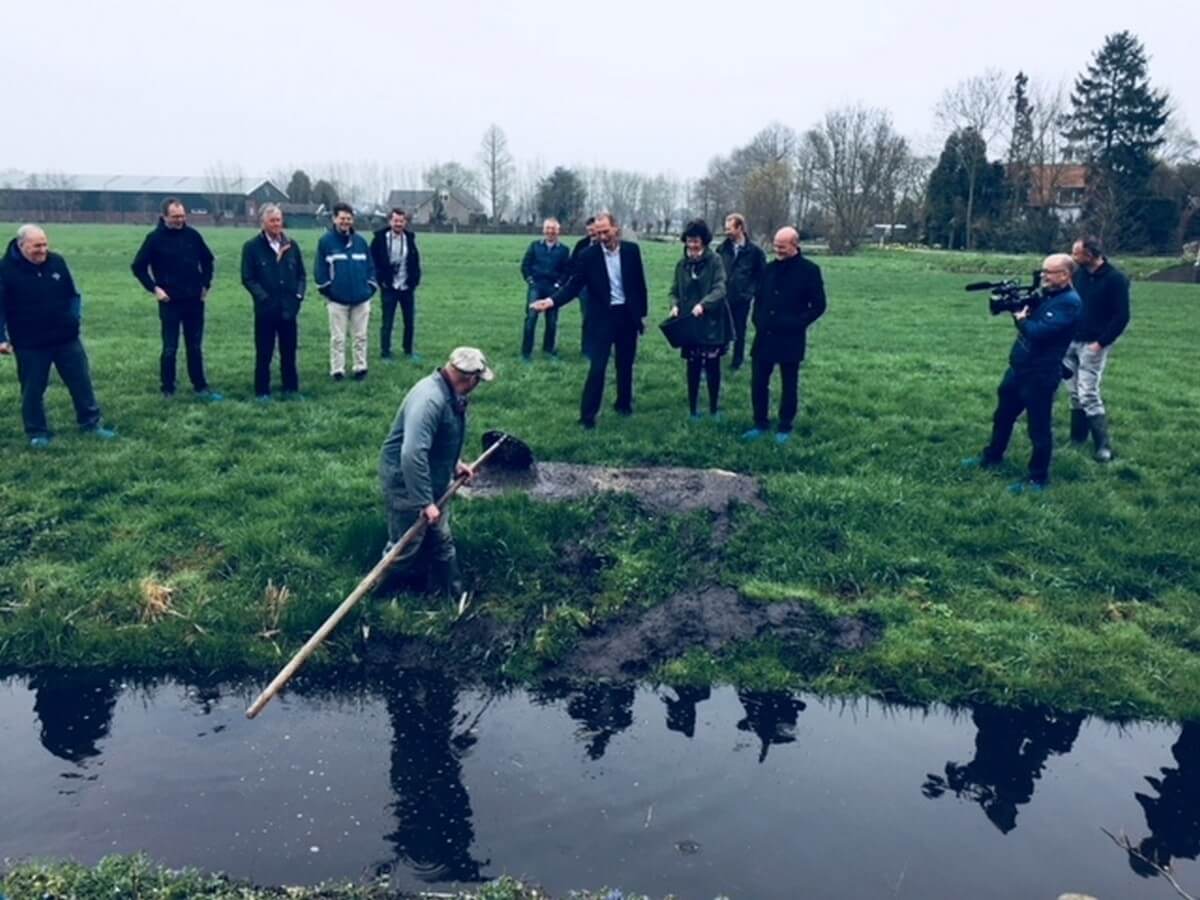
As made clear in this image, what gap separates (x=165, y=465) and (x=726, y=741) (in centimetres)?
654

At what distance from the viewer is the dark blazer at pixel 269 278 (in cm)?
1177

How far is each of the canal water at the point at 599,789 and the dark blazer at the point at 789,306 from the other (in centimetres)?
457

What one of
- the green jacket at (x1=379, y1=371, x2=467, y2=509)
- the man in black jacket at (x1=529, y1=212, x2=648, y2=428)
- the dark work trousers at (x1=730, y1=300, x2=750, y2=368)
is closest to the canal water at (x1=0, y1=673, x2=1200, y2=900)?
the green jacket at (x1=379, y1=371, x2=467, y2=509)

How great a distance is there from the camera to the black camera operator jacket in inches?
360

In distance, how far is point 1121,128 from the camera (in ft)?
188

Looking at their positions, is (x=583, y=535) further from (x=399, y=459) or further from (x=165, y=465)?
(x=165, y=465)

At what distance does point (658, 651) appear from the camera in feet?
24.2

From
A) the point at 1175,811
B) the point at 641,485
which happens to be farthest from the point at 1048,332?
the point at 1175,811

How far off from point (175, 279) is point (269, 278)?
41.7 inches

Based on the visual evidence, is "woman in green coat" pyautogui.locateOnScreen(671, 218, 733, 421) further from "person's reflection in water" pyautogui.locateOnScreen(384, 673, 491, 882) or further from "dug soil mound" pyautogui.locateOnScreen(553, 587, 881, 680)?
"person's reflection in water" pyautogui.locateOnScreen(384, 673, 491, 882)

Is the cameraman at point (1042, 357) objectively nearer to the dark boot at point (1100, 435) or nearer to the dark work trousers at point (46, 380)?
the dark boot at point (1100, 435)

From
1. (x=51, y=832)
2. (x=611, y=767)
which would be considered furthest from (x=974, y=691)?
(x=51, y=832)

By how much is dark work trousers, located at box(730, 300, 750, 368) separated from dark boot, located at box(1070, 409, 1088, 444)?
4250 mm

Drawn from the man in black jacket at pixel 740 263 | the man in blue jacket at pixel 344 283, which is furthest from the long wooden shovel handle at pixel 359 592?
the man in black jacket at pixel 740 263
